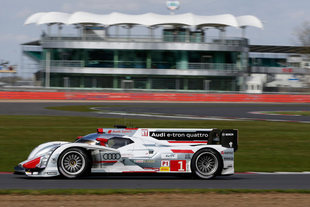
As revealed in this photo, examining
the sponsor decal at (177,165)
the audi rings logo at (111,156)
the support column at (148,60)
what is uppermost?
the support column at (148,60)

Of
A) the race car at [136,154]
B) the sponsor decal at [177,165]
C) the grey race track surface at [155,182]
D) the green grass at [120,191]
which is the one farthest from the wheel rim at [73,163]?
the sponsor decal at [177,165]

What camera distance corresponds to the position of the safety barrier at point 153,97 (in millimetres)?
46844

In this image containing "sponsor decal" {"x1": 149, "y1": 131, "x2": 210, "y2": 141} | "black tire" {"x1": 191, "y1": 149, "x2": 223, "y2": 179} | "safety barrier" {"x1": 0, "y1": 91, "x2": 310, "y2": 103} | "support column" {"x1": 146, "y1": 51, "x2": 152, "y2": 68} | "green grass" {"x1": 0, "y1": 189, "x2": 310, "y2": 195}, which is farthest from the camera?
"support column" {"x1": 146, "y1": 51, "x2": 152, "y2": 68}

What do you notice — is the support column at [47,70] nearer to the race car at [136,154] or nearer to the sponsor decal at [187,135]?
the race car at [136,154]

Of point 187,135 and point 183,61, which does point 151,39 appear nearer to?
point 183,61

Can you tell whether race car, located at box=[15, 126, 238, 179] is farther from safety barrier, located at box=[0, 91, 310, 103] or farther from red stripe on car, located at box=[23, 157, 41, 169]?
safety barrier, located at box=[0, 91, 310, 103]

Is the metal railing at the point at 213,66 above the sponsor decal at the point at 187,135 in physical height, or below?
above

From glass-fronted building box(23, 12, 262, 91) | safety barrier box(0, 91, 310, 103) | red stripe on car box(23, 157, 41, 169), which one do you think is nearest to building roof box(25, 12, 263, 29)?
glass-fronted building box(23, 12, 262, 91)

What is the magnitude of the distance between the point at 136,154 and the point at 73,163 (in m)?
1.26

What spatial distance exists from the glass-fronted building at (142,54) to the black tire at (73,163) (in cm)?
5078

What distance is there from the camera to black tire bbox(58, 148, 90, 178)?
968 cm

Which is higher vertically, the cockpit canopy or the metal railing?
the metal railing

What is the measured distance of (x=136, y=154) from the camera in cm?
998

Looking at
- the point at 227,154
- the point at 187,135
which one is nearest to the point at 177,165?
the point at 187,135
